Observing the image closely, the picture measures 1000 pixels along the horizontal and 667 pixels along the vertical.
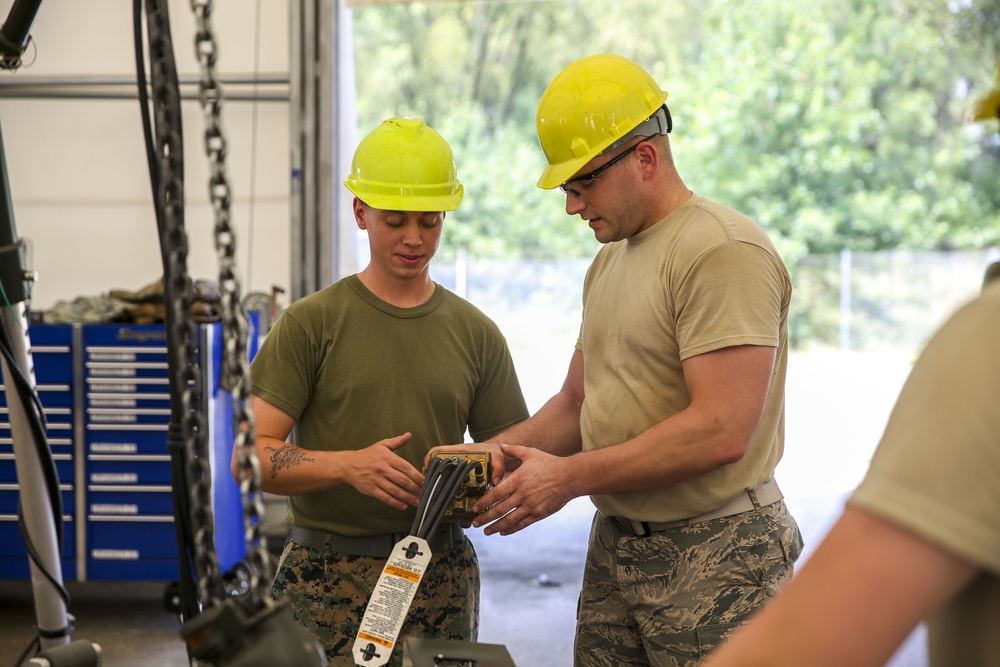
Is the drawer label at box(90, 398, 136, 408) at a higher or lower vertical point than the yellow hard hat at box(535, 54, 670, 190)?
lower

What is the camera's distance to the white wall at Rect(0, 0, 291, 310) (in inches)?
183

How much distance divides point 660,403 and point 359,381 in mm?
566

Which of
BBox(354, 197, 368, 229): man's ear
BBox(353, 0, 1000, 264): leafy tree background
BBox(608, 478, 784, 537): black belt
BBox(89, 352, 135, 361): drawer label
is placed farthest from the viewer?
BBox(353, 0, 1000, 264): leafy tree background

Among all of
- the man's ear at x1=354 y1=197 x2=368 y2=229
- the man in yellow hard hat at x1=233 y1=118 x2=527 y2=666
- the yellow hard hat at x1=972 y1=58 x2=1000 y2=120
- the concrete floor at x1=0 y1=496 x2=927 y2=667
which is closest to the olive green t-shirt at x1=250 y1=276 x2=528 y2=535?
the man in yellow hard hat at x1=233 y1=118 x2=527 y2=666

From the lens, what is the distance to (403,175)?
1835 mm

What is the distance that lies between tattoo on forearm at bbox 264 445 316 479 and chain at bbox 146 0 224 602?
0.98 m

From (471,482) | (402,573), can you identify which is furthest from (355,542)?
(402,573)

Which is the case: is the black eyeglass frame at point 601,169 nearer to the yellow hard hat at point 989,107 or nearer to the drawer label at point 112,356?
the yellow hard hat at point 989,107

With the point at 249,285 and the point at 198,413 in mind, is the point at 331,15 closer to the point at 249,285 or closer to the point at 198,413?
the point at 249,285

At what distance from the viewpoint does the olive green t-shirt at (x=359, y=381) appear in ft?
5.88

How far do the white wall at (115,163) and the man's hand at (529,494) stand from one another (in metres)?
3.29

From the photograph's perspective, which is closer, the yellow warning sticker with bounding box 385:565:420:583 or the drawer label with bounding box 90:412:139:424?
the yellow warning sticker with bounding box 385:565:420:583

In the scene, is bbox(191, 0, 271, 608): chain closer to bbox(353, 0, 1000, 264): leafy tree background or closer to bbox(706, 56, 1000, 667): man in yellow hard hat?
bbox(706, 56, 1000, 667): man in yellow hard hat

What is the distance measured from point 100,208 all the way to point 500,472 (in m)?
3.78
